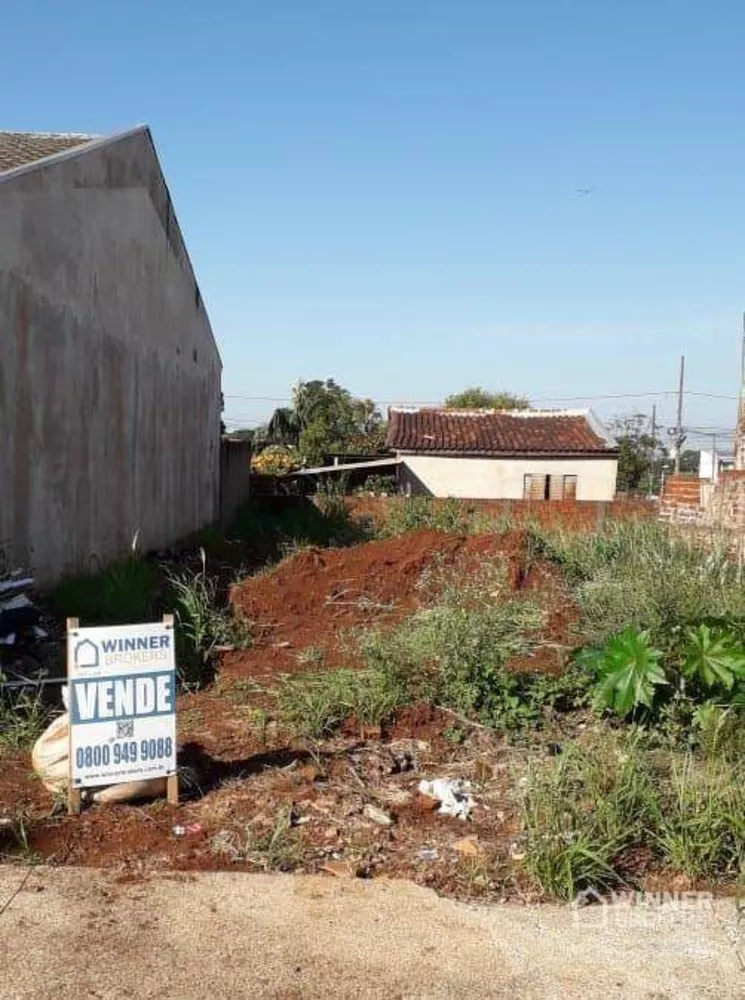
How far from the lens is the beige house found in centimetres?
3262

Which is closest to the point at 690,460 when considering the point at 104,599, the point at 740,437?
the point at 740,437

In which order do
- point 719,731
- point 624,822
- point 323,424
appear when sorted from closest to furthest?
point 624,822, point 719,731, point 323,424

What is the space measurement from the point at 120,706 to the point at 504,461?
95.8 feet

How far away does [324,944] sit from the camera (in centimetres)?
348

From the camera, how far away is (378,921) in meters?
3.65

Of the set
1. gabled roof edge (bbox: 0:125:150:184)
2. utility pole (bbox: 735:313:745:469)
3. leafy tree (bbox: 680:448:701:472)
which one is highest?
gabled roof edge (bbox: 0:125:150:184)

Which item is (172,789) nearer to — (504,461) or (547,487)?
(504,461)

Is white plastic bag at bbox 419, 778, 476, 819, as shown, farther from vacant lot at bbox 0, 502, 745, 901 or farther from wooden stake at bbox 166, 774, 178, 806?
wooden stake at bbox 166, 774, 178, 806

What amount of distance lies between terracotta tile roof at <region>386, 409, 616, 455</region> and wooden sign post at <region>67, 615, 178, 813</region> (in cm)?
2806

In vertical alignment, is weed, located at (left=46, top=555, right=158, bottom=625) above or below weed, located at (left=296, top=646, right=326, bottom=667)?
above

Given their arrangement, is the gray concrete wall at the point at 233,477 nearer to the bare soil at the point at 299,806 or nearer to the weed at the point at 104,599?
the weed at the point at 104,599

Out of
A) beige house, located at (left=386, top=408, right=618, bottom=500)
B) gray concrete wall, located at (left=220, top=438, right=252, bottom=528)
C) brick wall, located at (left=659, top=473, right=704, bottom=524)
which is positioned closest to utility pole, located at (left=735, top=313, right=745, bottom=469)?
brick wall, located at (left=659, top=473, right=704, bottom=524)

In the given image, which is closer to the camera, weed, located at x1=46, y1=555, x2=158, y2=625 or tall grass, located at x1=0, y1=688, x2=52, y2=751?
tall grass, located at x1=0, y1=688, x2=52, y2=751

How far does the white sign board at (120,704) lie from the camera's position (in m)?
4.42
